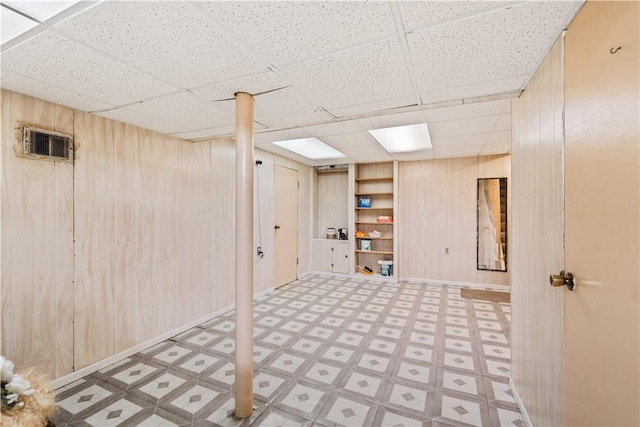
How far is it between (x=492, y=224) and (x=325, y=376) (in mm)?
4280

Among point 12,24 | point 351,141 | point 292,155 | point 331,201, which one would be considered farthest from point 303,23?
point 331,201

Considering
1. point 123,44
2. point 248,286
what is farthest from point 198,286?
point 123,44

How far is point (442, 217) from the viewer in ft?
17.9

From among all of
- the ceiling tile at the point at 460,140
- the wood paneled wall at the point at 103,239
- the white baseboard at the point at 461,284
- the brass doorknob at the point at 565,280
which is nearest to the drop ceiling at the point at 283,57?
the wood paneled wall at the point at 103,239

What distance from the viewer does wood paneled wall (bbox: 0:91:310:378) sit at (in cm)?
208

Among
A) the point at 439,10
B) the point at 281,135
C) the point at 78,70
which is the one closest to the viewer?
the point at 439,10

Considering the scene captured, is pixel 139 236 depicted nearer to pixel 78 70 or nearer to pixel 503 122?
pixel 78 70

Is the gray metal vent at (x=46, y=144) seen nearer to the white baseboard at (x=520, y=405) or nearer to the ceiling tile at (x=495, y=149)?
the white baseboard at (x=520, y=405)

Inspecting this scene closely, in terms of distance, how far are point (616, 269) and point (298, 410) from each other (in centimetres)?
199

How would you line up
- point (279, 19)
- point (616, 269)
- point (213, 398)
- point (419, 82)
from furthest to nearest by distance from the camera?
point (213, 398) → point (419, 82) → point (279, 19) → point (616, 269)

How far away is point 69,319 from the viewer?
2359 millimetres

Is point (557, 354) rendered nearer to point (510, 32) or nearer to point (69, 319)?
point (510, 32)

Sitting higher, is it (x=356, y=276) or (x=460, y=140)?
(x=460, y=140)

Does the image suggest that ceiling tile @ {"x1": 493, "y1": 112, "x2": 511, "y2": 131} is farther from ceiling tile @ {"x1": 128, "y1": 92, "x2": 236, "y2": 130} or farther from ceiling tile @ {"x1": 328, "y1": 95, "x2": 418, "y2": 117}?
ceiling tile @ {"x1": 128, "y1": 92, "x2": 236, "y2": 130}
